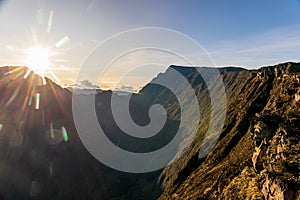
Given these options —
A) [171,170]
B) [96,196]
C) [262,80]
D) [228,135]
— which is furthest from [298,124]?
[96,196]

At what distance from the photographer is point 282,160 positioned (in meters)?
46.6

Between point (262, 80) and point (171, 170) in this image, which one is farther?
point (171, 170)

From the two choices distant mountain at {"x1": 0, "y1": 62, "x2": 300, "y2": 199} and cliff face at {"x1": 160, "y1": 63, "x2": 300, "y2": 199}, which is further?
distant mountain at {"x1": 0, "y1": 62, "x2": 300, "y2": 199}

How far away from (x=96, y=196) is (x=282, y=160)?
163m

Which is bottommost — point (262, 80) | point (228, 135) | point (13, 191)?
point (13, 191)

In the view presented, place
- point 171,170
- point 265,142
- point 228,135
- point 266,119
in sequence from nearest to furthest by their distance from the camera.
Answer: point 265,142 → point 266,119 → point 228,135 → point 171,170

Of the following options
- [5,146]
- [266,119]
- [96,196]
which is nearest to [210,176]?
[266,119]

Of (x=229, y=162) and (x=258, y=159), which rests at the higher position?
(x=258, y=159)

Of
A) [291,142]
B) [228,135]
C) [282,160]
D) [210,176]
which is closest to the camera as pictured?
[282,160]

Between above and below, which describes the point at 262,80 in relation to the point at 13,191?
above

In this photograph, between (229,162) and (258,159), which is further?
(229,162)

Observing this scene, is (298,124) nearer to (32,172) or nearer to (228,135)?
(228,135)

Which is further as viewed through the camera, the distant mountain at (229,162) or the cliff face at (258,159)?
the distant mountain at (229,162)

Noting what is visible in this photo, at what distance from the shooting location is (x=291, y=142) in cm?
5162
